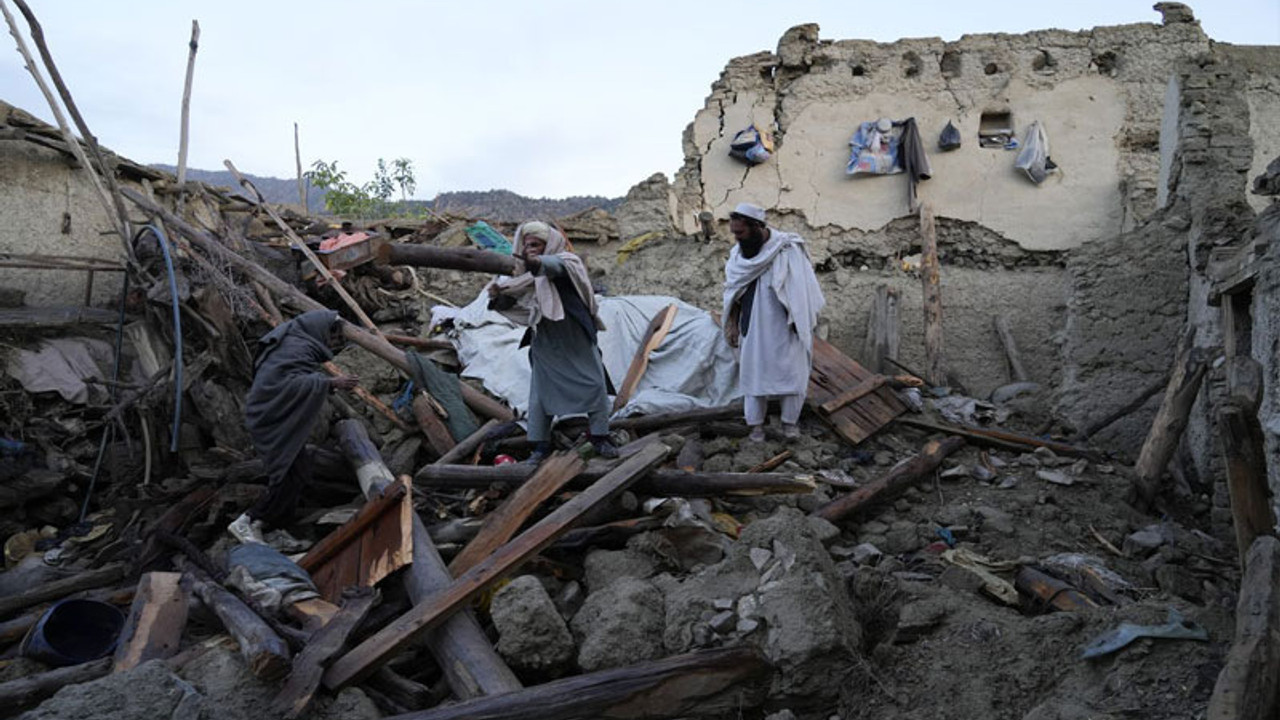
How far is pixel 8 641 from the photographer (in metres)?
3.83

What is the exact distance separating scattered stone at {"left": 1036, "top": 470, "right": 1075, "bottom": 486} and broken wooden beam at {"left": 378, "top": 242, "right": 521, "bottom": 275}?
12.4 feet

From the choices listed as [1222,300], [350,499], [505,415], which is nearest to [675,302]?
[505,415]

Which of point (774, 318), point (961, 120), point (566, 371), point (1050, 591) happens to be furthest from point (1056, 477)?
point (961, 120)

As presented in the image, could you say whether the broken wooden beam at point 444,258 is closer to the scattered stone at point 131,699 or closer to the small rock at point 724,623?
the scattered stone at point 131,699

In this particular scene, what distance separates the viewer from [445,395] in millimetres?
5879

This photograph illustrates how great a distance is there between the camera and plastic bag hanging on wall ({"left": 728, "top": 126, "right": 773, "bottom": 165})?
382 inches

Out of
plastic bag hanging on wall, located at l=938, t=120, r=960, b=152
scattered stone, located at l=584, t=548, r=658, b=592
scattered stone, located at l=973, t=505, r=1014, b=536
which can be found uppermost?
plastic bag hanging on wall, located at l=938, t=120, r=960, b=152

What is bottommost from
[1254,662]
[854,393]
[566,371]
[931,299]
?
[1254,662]

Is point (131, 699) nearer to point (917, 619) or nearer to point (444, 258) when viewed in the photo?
point (444, 258)

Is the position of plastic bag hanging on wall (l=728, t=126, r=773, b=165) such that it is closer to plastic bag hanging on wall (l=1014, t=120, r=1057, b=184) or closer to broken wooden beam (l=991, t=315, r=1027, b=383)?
plastic bag hanging on wall (l=1014, t=120, r=1057, b=184)

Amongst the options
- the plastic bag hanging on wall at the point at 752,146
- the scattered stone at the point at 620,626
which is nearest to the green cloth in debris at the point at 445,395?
the scattered stone at the point at 620,626

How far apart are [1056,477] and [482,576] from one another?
3.91 m

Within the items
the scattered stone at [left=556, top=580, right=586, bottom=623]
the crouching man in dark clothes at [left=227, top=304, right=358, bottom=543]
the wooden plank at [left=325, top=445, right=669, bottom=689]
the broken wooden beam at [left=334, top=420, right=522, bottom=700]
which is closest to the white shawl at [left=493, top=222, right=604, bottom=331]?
the wooden plank at [left=325, top=445, right=669, bottom=689]

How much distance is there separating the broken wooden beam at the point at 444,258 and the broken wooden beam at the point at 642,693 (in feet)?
6.49
